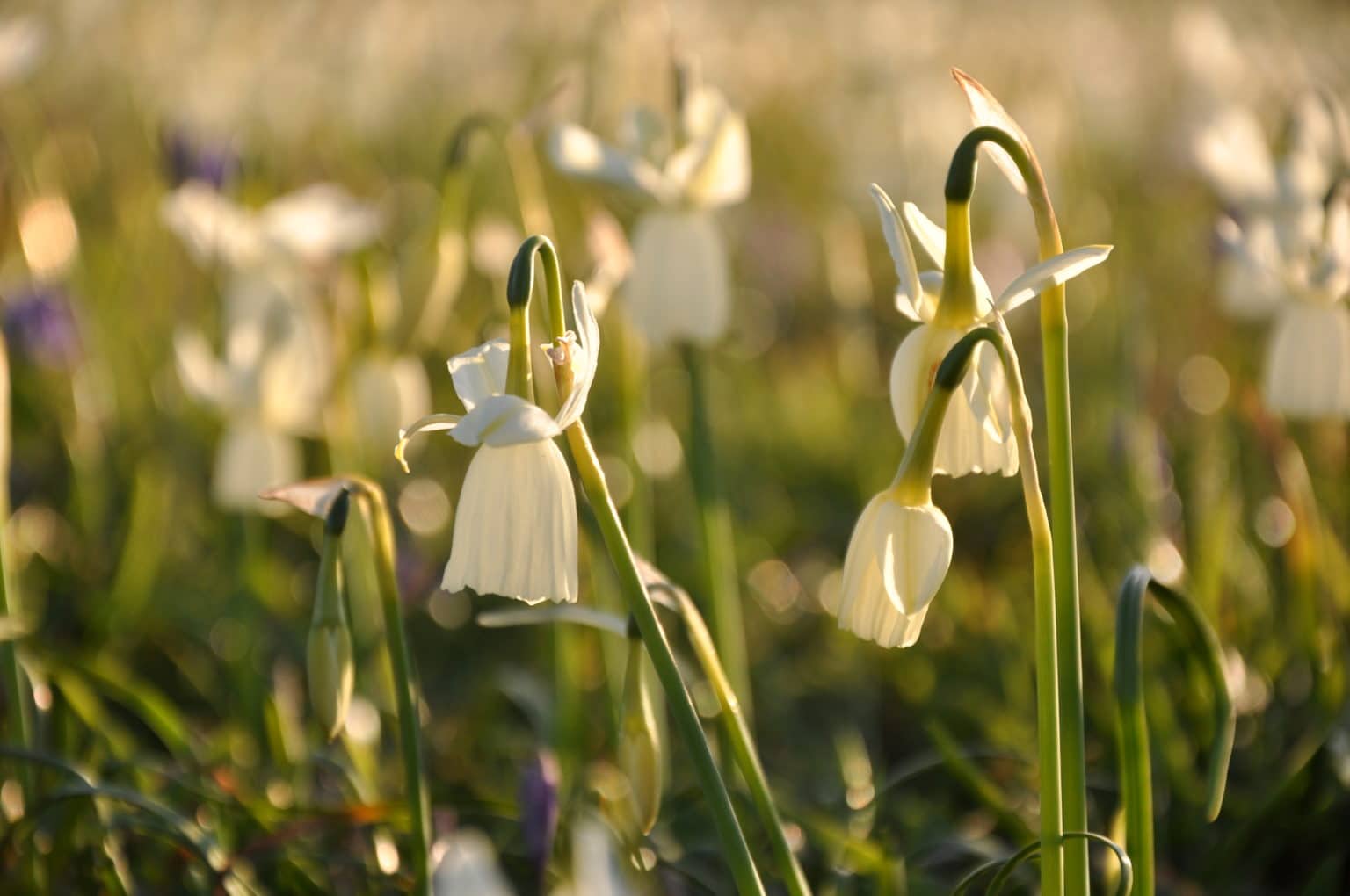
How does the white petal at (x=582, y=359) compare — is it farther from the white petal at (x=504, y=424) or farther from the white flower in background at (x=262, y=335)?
the white flower in background at (x=262, y=335)

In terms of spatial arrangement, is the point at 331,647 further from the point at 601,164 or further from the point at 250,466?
the point at 250,466

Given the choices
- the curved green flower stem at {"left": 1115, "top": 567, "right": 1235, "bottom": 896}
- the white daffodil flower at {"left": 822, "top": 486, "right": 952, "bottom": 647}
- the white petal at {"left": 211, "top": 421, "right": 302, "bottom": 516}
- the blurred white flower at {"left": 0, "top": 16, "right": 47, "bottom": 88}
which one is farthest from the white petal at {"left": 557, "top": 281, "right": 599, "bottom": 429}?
the blurred white flower at {"left": 0, "top": 16, "right": 47, "bottom": 88}

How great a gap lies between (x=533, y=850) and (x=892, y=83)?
327cm

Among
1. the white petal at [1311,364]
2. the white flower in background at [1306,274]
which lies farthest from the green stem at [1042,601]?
the white petal at [1311,364]

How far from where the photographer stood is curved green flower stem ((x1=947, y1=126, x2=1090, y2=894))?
96 centimetres

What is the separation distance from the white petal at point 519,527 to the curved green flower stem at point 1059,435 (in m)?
0.35

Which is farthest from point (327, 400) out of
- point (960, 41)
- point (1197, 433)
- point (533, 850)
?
point (960, 41)

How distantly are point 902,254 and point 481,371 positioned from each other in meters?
0.33

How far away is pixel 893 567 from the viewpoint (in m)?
1.00

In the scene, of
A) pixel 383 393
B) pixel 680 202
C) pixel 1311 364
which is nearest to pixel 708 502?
pixel 680 202

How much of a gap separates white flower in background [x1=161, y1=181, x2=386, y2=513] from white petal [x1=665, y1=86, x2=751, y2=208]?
0.55m

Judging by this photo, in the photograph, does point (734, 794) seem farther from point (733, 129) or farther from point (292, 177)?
point (292, 177)

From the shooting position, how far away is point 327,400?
2.30 m

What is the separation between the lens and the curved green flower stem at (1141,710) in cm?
111
